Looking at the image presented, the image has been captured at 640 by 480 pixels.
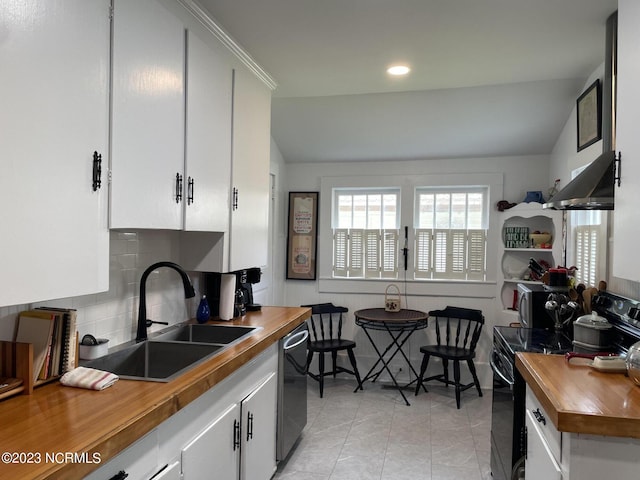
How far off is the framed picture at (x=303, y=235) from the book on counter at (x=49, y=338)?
3135 mm

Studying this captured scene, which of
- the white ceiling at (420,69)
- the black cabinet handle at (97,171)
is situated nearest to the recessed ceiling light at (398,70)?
the white ceiling at (420,69)

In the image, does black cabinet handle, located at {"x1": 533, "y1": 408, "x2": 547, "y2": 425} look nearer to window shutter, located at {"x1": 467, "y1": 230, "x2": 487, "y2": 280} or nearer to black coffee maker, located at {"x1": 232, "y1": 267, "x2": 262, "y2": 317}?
black coffee maker, located at {"x1": 232, "y1": 267, "x2": 262, "y2": 317}

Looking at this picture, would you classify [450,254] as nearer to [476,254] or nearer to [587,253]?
[476,254]

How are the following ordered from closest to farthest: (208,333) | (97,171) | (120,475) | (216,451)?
(120,475) → (97,171) → (216,451) → (208,333)

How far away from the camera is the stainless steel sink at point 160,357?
6.63ft

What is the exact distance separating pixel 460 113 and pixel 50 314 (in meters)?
3.25

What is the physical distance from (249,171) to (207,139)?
572mm

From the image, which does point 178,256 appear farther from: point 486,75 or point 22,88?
point 486,75

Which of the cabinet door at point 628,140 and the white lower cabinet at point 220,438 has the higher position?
the cabinet door at point 628,140

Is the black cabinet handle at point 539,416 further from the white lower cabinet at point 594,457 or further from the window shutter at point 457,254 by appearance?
the window shutter at point 457,254

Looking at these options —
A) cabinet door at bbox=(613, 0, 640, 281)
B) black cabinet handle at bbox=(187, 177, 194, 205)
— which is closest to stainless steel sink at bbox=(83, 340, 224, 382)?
black cabinet handle at bbox=(187, 177, 194, 205)

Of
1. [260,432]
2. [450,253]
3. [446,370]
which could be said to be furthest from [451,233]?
[260,432]

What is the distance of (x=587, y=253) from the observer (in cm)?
305

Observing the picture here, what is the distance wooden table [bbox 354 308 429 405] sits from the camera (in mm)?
3929
